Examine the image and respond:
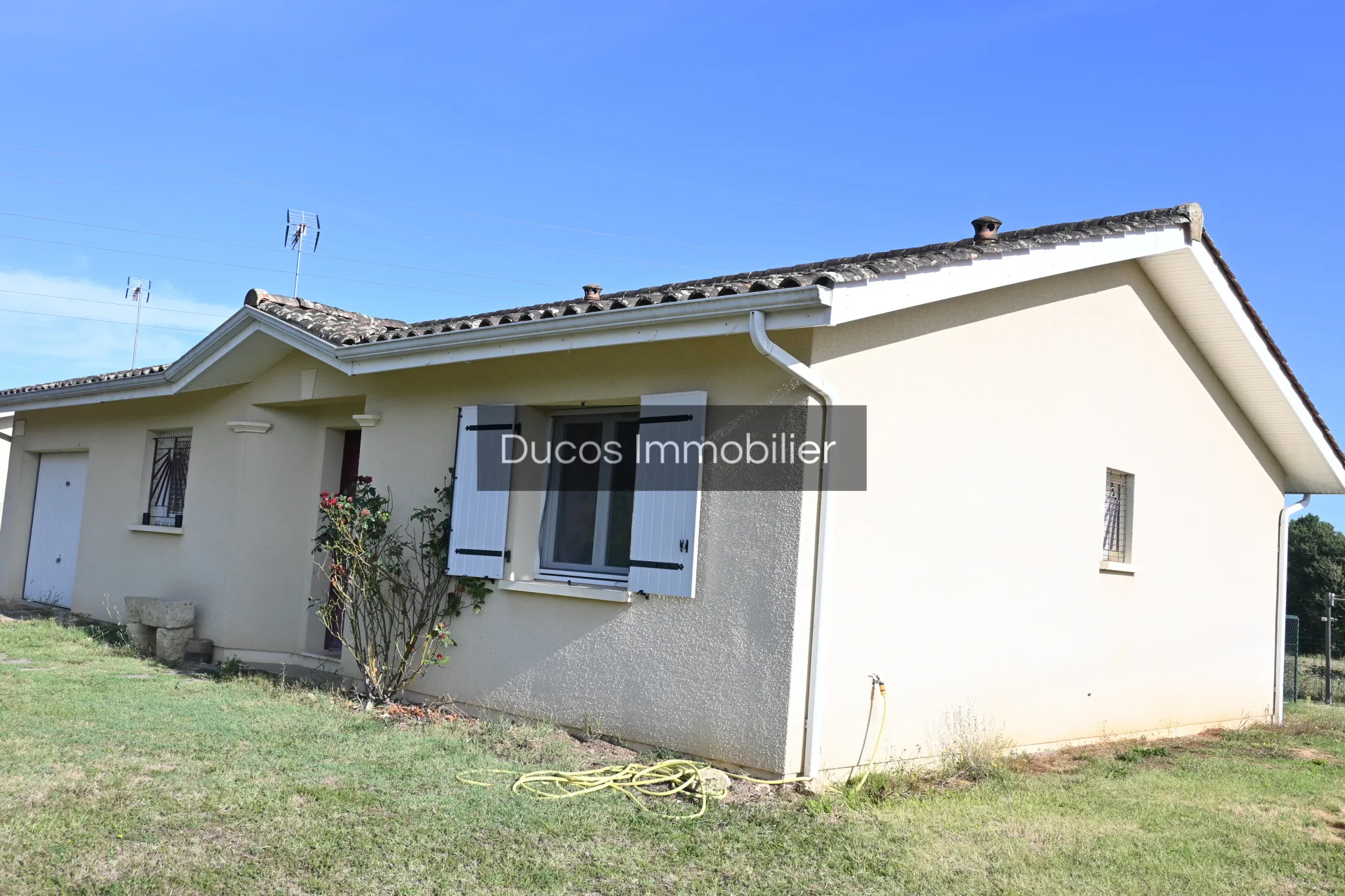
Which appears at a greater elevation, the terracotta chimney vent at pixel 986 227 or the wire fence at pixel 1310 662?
the terracotta chimney vent at pixel 986 227

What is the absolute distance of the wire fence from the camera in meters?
13.7

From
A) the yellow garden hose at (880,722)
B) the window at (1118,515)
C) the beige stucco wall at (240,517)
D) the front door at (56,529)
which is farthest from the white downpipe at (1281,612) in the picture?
the front door at (56,529)

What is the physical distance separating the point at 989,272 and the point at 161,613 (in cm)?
811

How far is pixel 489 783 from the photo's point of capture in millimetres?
5633

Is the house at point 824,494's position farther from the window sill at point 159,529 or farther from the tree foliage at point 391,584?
the tree foliage at point 391,584

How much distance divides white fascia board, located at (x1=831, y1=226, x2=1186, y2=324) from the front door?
10.9 meters

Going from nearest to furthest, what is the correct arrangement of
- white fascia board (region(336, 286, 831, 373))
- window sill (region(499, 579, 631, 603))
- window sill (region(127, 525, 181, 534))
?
white fascia board (region(336, 286, 831, 373)) → window sill (region(499, 579, 631, 603)) → window sill (region(127, 525, 181, 534))

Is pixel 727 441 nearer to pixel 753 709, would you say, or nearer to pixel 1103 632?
pixel 753 709

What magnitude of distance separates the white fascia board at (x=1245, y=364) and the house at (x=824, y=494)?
4 centimetres

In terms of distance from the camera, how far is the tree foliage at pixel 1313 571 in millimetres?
20219

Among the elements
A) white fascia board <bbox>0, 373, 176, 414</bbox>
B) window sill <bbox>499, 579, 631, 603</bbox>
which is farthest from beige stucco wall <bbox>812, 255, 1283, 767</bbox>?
white fascia board <bbox>0, 373, 176, 414</bbox>

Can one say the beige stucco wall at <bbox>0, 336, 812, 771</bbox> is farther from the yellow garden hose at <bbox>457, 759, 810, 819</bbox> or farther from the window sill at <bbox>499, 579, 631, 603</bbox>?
the yellow garden hose at <bbox>457, 759, 810, 819</bbox>

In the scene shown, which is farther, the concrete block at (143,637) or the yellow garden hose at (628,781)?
the concrete block at (143,637)

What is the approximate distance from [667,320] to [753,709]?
7.67 ft
